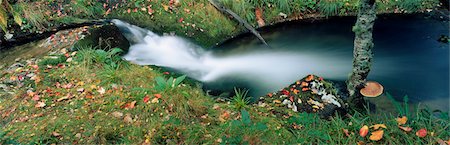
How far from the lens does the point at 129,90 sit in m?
5.43

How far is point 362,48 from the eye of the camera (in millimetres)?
4711

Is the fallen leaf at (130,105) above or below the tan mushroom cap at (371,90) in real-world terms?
above

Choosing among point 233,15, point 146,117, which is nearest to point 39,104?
point 146,117

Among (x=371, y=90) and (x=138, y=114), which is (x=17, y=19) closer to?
(x=138, y=114)

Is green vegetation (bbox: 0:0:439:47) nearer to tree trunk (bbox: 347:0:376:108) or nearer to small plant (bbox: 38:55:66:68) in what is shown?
small plant (bbox: 38:55:66:68)

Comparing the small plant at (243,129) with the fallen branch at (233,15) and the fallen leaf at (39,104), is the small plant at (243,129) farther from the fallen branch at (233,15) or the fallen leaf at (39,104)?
the fallen branch at (233,15)

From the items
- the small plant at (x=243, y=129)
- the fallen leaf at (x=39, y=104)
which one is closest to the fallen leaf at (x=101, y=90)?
the fallen leaf at (x=39, y=104)

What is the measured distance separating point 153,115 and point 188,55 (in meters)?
3.45

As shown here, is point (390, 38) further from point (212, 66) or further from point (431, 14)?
point (212, 66)

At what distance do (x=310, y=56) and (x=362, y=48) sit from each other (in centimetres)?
346

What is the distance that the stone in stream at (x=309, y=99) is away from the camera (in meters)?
5.27

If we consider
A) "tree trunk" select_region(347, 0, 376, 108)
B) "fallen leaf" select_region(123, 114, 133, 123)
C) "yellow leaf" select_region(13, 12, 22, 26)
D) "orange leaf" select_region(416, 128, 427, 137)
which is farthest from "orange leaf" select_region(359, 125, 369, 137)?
"yellow leaf" select_region(13, 12, 22, 26)

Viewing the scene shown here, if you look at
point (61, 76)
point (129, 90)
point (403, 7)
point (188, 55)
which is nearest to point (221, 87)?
point (188, 55)

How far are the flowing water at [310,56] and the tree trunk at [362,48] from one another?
1.90 m
